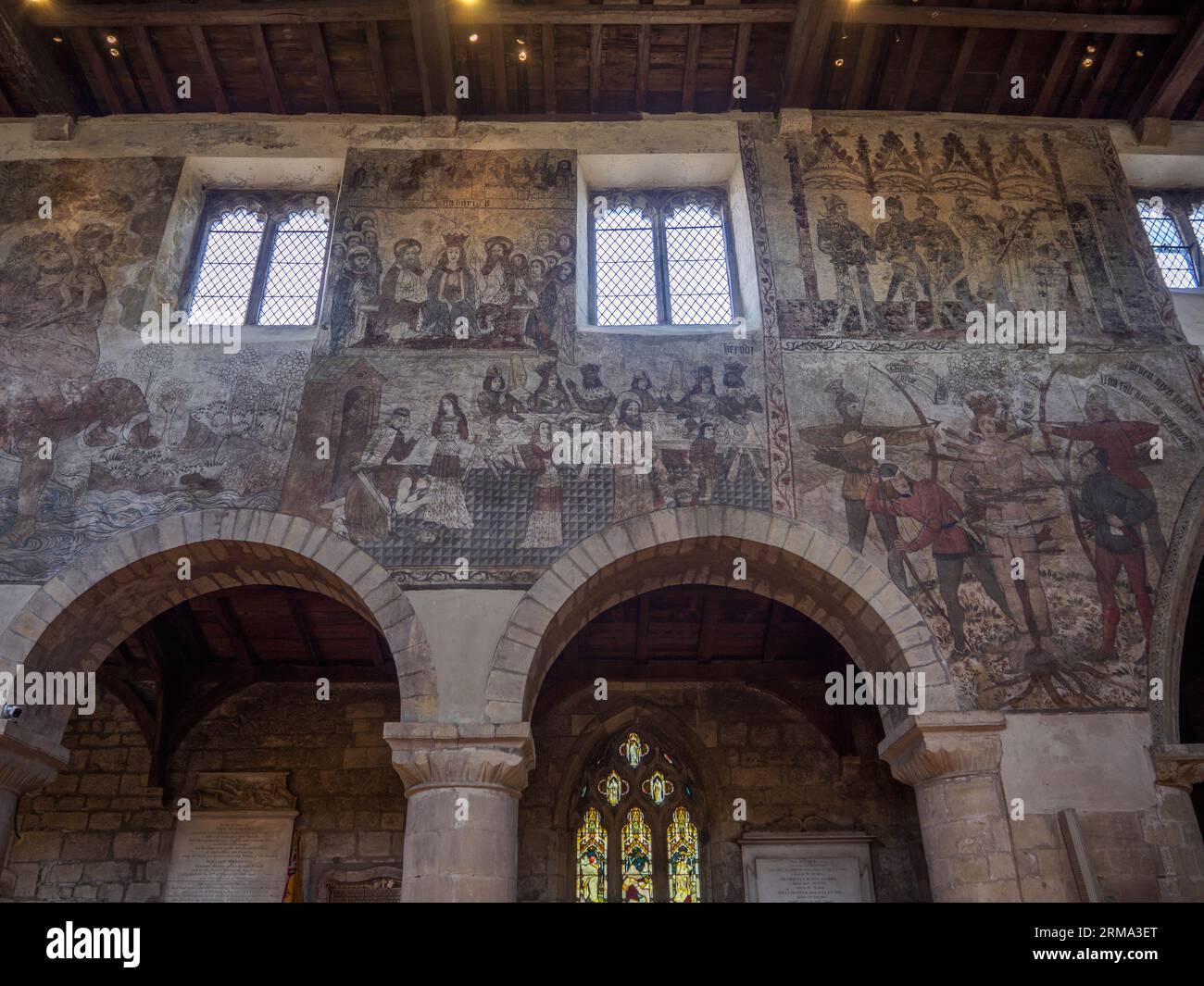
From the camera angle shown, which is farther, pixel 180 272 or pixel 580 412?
pixel 180 272

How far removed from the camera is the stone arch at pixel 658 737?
9359 mm

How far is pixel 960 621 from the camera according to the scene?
7.10m

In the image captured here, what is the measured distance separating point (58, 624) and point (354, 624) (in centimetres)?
315

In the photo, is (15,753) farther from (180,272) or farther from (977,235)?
(977,235)

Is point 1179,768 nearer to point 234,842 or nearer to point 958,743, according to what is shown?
point 958,743

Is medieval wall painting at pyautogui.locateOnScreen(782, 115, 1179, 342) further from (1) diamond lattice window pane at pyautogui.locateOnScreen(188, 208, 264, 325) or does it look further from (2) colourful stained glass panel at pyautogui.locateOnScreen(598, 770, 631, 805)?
(1) diamond lattice window pane at pyautogui.locateOnScreen(188, 208, 264, 325)

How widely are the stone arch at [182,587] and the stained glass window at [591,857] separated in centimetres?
350

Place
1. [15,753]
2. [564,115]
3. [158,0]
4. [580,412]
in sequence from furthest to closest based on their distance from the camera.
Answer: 1. [564,115]
2. [158,0]
3. [580,412]
4. [15,753]

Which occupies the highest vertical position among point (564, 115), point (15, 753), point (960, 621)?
point (564, 115)

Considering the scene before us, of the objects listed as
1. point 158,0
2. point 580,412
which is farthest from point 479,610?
point 158,0

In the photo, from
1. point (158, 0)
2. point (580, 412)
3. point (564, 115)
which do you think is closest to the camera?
point (580, 412)

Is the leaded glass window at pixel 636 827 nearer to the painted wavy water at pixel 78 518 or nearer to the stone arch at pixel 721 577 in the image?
the stone arch at pixel 721 577

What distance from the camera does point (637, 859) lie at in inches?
371

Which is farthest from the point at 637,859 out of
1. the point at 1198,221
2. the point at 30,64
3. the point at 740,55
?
the point at 30,64
